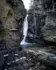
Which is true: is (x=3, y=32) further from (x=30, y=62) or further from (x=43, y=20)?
(x=43, y=20)

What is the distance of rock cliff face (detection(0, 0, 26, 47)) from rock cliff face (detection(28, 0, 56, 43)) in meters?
3.26

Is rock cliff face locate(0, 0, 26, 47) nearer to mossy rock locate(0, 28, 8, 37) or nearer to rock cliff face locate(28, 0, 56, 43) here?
mossy rock locate(0, 28, 8, 37)

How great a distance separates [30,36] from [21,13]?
16.3 ft

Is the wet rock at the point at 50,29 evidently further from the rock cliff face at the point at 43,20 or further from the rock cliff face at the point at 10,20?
the rock cliff face at the point at 10,20

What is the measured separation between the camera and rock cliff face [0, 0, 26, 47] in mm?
15539

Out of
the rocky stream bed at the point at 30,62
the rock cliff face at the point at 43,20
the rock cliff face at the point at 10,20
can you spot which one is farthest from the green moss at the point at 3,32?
the rock cliff face at the point at 43,20

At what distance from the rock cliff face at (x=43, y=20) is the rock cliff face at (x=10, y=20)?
3259 mm

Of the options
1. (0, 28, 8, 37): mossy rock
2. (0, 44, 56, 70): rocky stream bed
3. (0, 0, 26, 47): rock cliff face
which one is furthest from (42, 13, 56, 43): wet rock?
(0, 28, 8, 37): mossy rock

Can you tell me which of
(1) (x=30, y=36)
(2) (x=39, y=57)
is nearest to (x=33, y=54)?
(2) (x=39, y=57)

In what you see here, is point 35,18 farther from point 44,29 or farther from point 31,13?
point 44,29

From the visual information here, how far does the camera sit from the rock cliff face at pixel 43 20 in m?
17.3

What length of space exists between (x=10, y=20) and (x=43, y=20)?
588cm

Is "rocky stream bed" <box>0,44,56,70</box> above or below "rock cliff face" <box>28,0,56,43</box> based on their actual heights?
below

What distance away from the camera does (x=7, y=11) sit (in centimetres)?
1617
